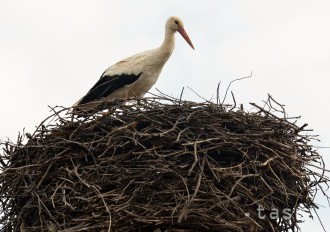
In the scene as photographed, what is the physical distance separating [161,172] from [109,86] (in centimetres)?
218

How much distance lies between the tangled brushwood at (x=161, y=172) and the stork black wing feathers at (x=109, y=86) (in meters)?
1.23

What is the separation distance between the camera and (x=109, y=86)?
8516 mm

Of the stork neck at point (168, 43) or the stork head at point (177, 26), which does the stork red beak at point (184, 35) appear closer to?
the stork head at point (177, 26)

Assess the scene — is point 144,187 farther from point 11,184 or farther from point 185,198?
point 11,184

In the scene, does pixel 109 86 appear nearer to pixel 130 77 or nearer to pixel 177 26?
pixel 130 77

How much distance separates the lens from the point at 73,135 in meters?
7.02

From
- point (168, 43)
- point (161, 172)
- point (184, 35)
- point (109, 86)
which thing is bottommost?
point (161, 172)

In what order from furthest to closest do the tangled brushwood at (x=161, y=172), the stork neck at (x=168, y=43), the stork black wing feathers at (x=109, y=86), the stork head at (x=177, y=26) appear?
the stork head at (x=177, y=26) → the stork neck at (x=168, y=43) → the stork black wing feathers at (x=109, y=86) → the tangled brushwood at (x=161, y=172)

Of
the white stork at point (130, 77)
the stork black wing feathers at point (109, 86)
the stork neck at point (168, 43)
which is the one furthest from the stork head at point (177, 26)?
the stork black wing feathers at point (109, 86)

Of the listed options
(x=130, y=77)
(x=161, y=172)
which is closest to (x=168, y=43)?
(x=130, y=77)

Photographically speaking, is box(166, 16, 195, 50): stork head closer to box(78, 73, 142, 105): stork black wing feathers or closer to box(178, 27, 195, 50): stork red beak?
box(178, 27, 195, 50): stork red beak

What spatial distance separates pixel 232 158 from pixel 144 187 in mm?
817

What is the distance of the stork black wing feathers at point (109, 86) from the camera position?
848 cm

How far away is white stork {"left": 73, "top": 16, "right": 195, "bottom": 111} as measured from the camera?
8500 millimetres
